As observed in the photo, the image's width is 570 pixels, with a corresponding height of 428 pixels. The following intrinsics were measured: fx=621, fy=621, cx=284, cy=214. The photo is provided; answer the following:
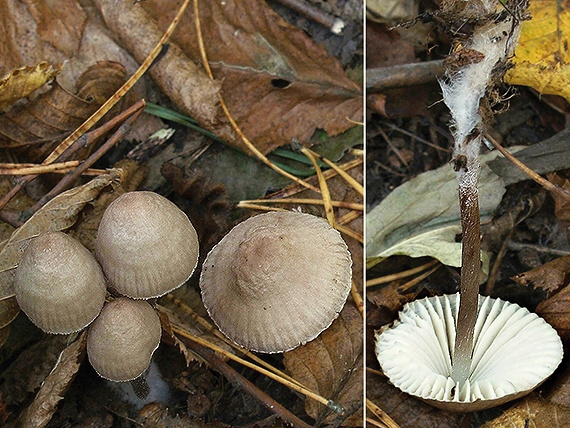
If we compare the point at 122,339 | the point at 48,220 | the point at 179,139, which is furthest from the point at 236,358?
the point at 179,139

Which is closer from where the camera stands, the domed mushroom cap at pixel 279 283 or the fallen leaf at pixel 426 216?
the domed mushroom cap at pixel 279 283

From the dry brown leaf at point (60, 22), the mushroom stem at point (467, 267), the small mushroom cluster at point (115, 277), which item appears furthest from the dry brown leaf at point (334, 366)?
the dry brown leaf at point (60, 22)

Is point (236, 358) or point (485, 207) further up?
point (485, 207)

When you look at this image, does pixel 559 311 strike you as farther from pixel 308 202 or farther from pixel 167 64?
pixel 167 64

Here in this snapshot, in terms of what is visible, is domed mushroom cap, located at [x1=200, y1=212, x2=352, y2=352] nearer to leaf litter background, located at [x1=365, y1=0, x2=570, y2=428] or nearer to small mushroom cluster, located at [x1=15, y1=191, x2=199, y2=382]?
small mushroom cluster, located at [x1=15, y1=191, x2=199, y2=382]

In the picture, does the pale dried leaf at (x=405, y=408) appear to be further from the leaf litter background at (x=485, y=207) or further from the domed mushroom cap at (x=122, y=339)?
the domed mushroom cap at (x=122, y=339)

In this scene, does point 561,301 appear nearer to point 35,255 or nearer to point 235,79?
point 235,79
